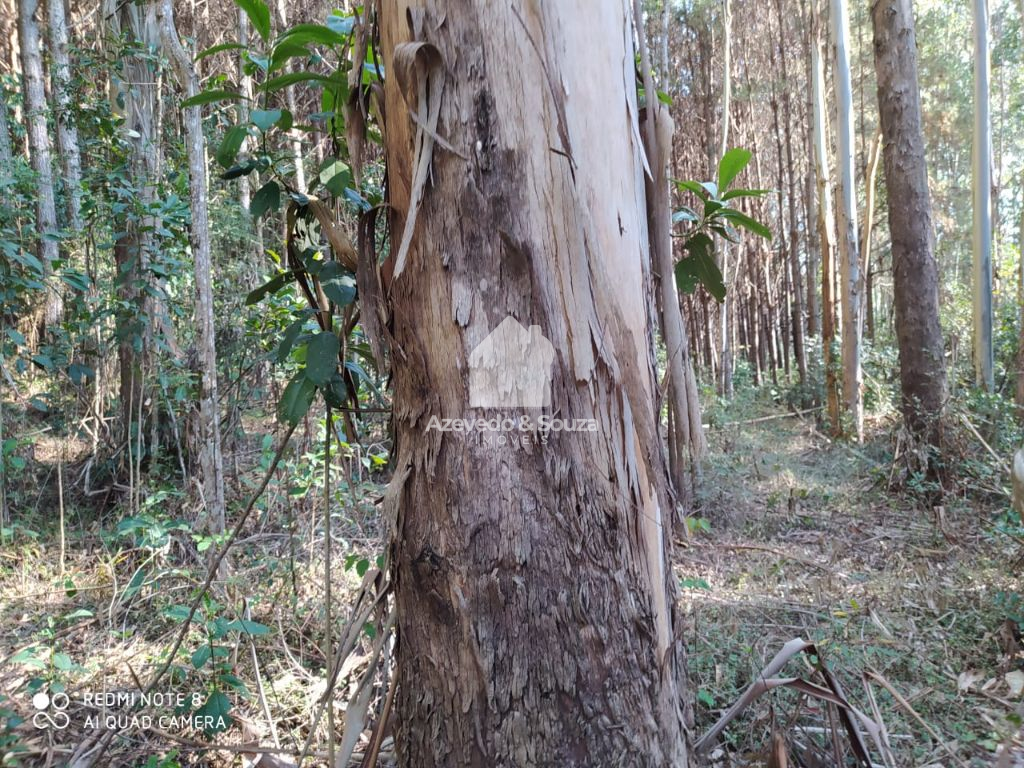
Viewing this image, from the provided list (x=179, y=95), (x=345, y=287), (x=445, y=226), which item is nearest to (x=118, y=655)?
(x=345, y=287)

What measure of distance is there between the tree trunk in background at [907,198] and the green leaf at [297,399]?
601 centimetres

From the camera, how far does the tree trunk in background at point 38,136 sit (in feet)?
20.4

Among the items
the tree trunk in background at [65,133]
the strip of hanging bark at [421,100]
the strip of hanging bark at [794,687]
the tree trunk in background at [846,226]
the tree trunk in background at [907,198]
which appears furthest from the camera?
the tree trunk in background at [846,226]

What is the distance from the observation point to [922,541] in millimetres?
4402

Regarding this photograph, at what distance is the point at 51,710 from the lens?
Answer: 2.10m

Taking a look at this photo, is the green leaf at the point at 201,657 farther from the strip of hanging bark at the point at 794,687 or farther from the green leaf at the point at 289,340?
the strip of hanging bark at the point at 794,687

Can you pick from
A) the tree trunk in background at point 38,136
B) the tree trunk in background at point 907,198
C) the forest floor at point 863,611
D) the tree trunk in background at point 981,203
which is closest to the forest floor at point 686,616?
the forest floor at point 863,611

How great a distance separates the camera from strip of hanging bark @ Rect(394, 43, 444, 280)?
1.03 meters

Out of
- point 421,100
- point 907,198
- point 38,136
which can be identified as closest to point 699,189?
point 421,100

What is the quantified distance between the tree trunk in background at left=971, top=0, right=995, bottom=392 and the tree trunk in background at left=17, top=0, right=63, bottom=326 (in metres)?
10.7

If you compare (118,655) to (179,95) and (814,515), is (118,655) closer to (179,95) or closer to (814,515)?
(179,95)

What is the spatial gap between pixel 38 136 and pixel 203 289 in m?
7.13

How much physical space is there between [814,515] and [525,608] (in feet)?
16.3

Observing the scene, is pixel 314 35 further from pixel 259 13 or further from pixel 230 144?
pixel 230 144
